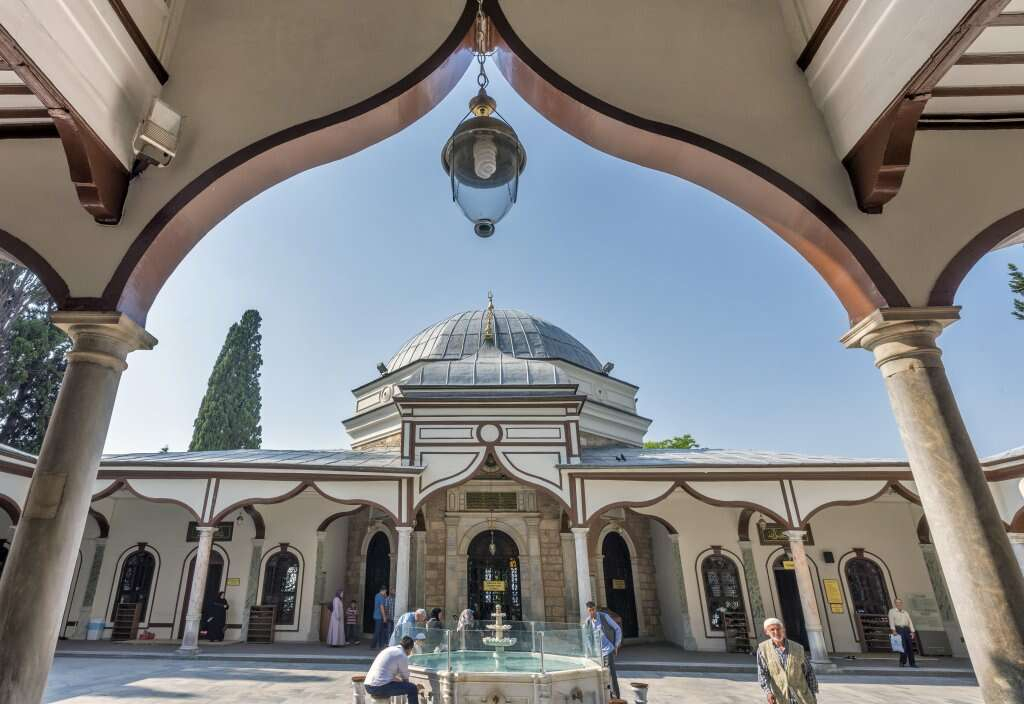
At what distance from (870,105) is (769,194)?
0.63m

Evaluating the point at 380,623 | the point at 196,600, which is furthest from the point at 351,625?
the point at 196,600

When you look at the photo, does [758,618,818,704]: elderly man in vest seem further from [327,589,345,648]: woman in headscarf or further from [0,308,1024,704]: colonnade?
[327,589,345,648]: woman in headscarf

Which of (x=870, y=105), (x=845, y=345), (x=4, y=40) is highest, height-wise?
(x=870, y=105)

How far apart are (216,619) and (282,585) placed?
132 cm

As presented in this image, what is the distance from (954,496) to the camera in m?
2.55

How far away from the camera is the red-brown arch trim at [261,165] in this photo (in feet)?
9.82

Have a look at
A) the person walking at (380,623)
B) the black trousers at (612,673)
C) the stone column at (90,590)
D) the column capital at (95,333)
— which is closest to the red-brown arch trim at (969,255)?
the column capital at (95,333)

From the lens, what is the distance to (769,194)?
3.23 metres

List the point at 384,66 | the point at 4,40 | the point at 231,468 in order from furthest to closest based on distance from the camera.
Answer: the point at 231,468 < the point at 384,66 < the point at 4,40

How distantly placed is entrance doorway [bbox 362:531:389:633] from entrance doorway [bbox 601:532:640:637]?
490cm

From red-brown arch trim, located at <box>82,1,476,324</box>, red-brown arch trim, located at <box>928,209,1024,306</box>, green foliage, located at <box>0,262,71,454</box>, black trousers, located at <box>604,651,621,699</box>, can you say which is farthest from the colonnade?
green foliage, located at <box>0,262,71,454</box>

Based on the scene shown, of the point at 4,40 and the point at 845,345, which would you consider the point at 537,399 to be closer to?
the point at 845,345

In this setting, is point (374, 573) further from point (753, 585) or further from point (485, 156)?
point (485, 156)

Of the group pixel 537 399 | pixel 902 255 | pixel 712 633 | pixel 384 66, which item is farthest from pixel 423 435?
pixel 902 255
